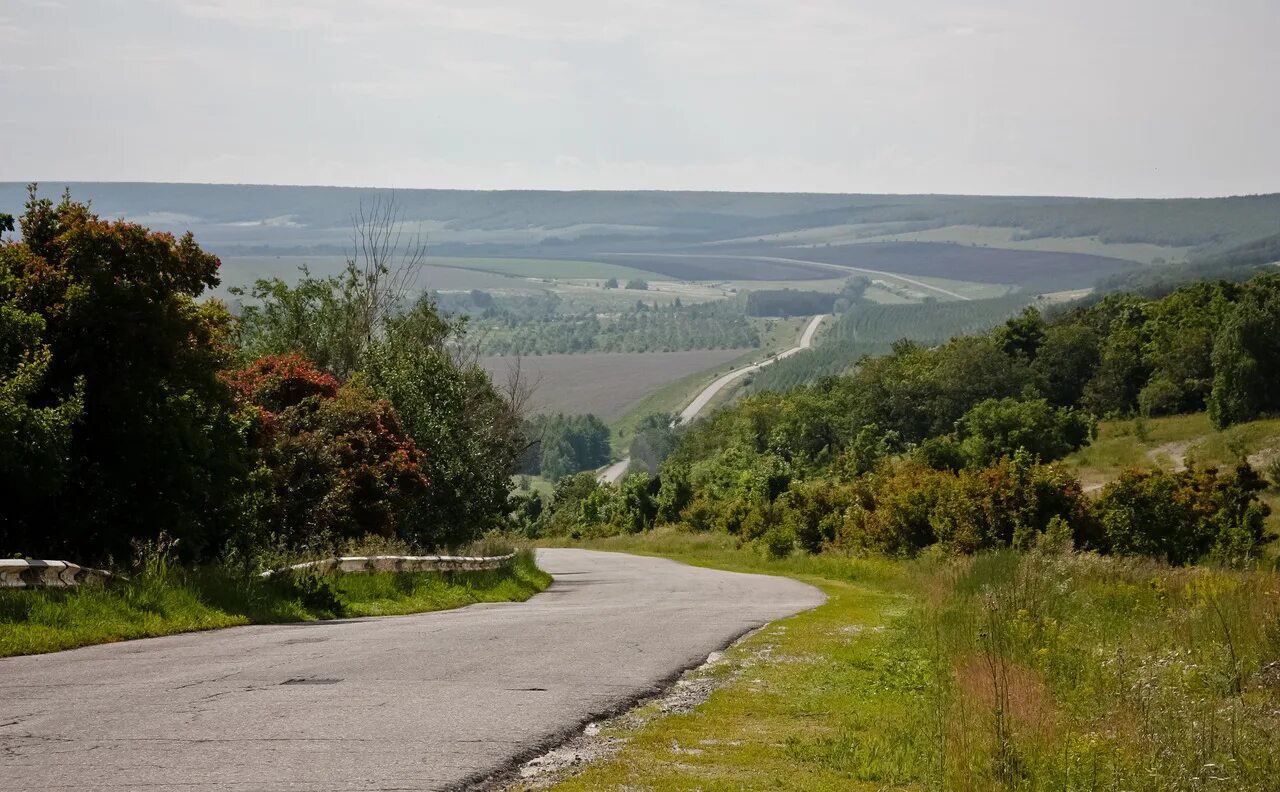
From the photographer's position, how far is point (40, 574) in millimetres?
16703

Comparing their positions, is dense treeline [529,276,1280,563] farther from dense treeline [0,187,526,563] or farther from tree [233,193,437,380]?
tree [233,193,437,380]

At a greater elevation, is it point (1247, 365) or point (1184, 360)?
point (1247, 365)

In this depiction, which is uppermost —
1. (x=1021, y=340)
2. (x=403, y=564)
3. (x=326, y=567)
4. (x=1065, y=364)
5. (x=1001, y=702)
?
(x=1001, y=702)

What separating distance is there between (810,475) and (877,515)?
70178 mm

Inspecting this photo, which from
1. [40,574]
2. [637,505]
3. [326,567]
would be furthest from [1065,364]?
[40,574]

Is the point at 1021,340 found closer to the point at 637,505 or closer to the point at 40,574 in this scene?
the point at 637,505

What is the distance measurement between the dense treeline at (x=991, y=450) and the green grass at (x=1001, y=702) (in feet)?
43.7

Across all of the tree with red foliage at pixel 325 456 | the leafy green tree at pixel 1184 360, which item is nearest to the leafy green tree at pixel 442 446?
the tree with red foliage at pixel 325 456

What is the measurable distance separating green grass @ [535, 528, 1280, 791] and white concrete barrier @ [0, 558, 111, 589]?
25.5 feet

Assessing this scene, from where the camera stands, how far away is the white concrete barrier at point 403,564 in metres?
24.6

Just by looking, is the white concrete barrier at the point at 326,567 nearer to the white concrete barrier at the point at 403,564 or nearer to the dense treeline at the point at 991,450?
the white concrete barrier at the point at 403,564

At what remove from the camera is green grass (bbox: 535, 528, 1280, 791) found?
1019 cm

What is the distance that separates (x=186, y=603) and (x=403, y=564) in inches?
365

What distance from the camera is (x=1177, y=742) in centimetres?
1021
